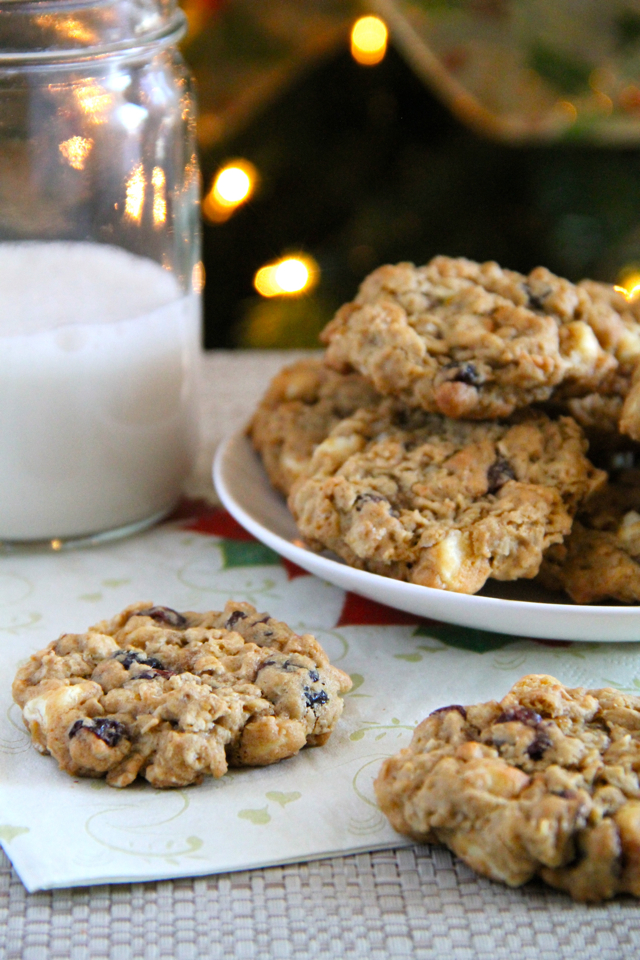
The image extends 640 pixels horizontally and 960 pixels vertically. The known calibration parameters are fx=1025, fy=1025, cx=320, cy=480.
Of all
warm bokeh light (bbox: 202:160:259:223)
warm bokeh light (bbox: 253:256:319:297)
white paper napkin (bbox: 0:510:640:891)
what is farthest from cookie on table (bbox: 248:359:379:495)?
warm bokeh light (bbox: 202:160:259:223)

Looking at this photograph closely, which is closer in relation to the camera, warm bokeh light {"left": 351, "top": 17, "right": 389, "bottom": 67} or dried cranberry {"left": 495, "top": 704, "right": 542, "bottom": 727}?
dried cranberry {"left": 495, "top": 704, "right": 542, "bottom": 727}

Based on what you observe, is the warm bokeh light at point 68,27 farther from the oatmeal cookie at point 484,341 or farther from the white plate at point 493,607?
the white plate at point 493,607

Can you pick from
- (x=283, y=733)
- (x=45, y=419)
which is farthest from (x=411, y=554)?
(x=45, y=419)

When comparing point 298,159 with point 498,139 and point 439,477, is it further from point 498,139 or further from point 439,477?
point 439,477

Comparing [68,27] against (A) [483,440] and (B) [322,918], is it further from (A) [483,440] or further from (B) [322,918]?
(B) [322,918]

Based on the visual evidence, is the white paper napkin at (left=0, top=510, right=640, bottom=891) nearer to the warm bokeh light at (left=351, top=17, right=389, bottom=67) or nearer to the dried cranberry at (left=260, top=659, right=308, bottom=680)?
the dried cranberry at (left=260, top=659, right=308, bottom=680)

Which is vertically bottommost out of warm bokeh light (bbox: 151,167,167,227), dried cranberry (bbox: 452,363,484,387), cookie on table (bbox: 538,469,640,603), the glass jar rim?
cookie on table (bbox: 538,469,640,603)
